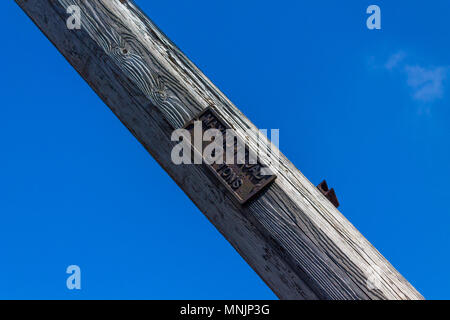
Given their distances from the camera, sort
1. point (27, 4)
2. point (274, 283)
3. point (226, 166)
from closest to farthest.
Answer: point (274, 283) → point (226, 166) → point (27, 4)

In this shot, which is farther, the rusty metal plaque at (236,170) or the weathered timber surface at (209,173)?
the rusty metal plaque at (236,170)

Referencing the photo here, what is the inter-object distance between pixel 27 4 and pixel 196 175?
1.16 metres

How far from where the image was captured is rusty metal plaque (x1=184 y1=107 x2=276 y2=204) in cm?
189

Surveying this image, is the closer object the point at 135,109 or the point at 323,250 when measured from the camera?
the point at 323,250

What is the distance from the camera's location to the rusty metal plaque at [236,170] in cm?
189

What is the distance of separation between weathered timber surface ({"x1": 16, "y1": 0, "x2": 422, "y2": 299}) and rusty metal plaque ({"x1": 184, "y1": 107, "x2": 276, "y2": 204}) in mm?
31

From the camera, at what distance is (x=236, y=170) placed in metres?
1.94

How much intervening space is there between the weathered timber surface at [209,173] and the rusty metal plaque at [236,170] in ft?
0.10

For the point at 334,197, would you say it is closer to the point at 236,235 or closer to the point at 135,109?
the point at 236,235

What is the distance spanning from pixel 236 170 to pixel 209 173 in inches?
4.2

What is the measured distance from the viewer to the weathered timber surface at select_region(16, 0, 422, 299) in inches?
69.2

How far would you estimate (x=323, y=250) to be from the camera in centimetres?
177

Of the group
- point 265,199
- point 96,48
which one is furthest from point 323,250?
point 96,48

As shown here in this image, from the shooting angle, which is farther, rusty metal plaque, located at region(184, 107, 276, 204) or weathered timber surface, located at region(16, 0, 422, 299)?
rusty metal plaque, located at region(184, 107, 276, 204)
